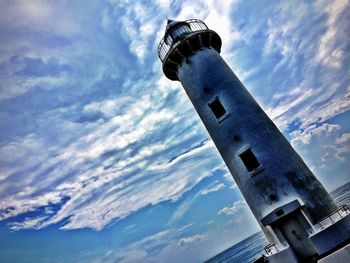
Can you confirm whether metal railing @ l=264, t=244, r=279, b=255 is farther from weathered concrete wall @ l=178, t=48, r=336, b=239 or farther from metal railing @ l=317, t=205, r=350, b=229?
metal railing @ l=317, t=205, r=350, b=229

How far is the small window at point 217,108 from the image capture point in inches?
556

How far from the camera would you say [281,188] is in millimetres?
11328

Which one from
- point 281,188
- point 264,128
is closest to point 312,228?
point 281,188

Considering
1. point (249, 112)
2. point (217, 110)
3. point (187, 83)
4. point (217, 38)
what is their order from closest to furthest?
point (249, 112) → point (217, 110) → point (187, 83) → point (217, 38)

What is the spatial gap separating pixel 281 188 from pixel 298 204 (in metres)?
1.04

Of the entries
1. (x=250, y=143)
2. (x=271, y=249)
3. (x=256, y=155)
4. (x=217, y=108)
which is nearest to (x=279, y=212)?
(x=271, y=249)

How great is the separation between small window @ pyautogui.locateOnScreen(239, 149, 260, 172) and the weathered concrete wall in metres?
0.18

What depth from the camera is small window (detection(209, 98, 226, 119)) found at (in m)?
14.1

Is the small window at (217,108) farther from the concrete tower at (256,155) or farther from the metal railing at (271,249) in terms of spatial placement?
the metal railing at (271,249)

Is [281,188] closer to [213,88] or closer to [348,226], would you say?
[348,226]

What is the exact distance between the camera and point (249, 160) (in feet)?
41.3

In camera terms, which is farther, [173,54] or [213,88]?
[173,54]

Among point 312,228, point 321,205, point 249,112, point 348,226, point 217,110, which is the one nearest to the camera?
point 348,226

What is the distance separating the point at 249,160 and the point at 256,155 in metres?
0.49
